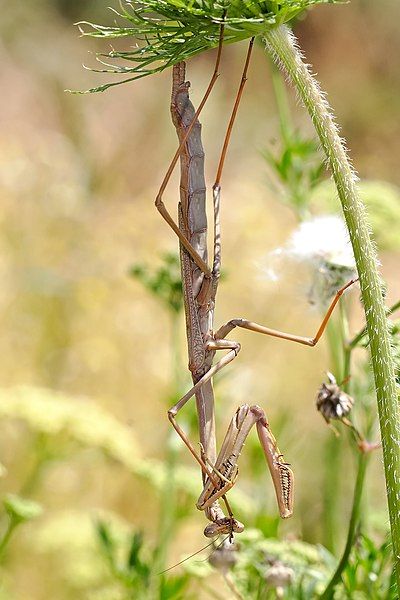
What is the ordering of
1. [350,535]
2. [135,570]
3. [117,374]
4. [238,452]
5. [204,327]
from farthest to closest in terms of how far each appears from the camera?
[117,374] < [135,570] < [204,327] < [238,452] < [350,535]

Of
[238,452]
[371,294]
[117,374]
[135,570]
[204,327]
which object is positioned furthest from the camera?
[117,374]

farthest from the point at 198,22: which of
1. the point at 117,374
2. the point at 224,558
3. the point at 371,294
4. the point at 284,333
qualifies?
the point at 117,374

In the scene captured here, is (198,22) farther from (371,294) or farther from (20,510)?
(20,510)

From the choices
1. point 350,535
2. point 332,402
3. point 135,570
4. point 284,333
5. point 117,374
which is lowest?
point 350,535

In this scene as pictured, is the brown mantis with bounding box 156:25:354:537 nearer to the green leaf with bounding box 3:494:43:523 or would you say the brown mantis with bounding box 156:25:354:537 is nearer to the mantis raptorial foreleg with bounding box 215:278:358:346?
the mantis raptorial foreleg with bounding box 215:278:358:346

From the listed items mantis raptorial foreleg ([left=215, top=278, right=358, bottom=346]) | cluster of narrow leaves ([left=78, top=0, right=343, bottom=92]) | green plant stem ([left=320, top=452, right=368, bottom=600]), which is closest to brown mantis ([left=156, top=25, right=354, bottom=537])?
mantis raptorial foreleg ([left=215, top=278, right=358, bottom=346])

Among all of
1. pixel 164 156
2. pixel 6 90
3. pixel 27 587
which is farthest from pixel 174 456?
pixel 6 90

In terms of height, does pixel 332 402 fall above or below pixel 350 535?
above

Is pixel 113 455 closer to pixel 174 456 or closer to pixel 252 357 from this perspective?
pixel 174 456
